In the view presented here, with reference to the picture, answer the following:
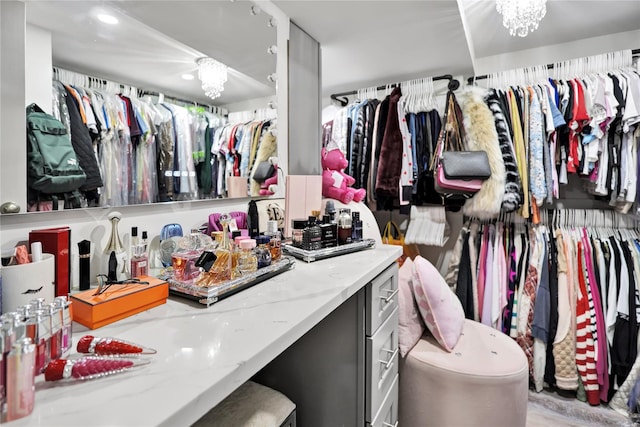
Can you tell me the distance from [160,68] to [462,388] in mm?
1659

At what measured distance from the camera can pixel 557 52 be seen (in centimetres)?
242

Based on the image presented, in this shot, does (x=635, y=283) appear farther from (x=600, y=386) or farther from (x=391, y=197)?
(x=391, y=197)

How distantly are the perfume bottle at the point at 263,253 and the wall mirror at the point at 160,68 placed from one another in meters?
0.35

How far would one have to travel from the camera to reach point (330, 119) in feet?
8.81

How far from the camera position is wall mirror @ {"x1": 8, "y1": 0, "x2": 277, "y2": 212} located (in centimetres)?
89

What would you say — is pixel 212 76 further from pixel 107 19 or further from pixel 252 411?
pixel 252 411

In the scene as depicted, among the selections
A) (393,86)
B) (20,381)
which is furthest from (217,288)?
(393,86)

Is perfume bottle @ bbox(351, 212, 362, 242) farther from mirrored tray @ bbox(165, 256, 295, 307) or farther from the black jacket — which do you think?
the black jacket

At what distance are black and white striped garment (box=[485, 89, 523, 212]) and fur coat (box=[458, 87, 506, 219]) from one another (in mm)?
35

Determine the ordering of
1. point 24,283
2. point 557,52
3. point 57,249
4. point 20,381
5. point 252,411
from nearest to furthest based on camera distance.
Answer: point 20,381 → point 24,283 → point 57,249 → point 252,411 → point 557,52

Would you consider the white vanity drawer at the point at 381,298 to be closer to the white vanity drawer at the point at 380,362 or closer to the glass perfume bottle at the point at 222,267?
the white vanity drawer at the point at 380,362

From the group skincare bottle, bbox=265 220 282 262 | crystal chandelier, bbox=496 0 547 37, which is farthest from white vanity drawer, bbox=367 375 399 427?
crystal chandelier, bbox=496 0 547 37

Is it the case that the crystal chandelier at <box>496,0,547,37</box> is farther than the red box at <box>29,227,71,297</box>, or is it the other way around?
the crystal chandelier at <box>496,0,547,37</box>

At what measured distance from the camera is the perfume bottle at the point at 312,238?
1269mm
